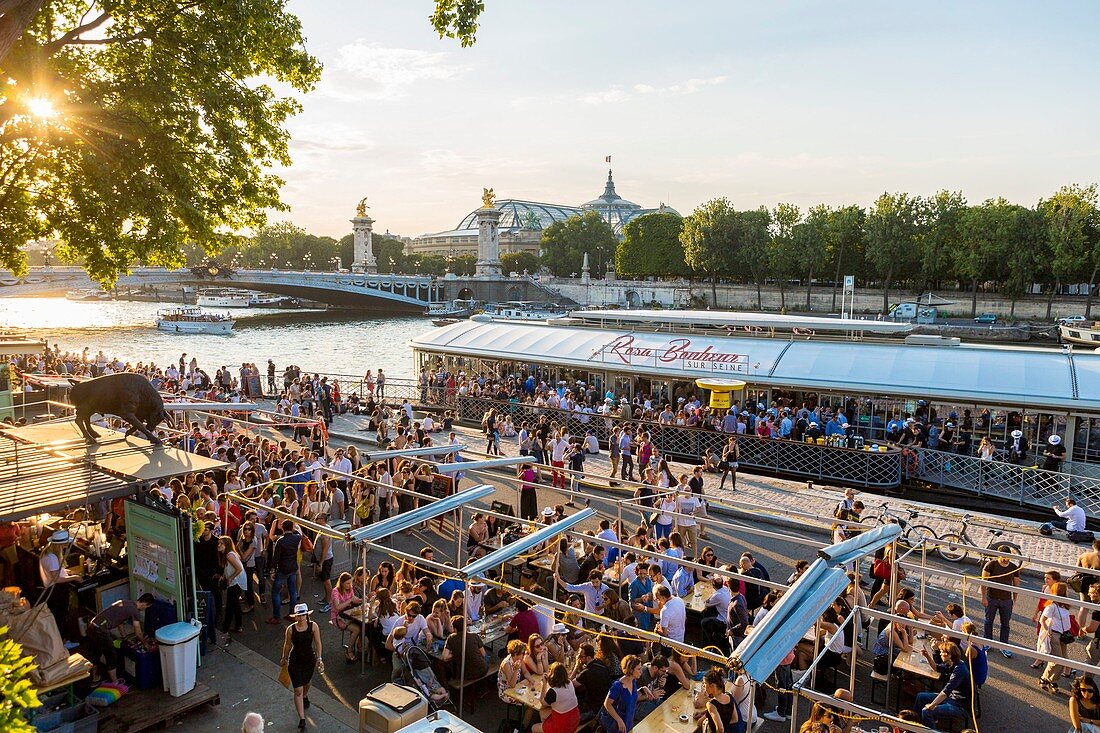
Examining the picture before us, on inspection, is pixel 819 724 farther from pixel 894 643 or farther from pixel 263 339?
pixel 263 339

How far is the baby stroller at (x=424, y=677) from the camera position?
942cm

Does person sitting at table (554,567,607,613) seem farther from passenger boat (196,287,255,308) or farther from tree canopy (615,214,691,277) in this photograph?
passenger boat (196,287,255,308)

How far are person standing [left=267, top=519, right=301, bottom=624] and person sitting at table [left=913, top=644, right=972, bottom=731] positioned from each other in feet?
31.3

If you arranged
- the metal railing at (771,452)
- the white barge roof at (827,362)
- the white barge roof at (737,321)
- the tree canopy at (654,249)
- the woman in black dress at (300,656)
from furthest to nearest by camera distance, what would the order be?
the tree canopy at (654,249) < the white barge roof at (737,321) < the white barge roof at (827,362) < the metal railing at (771,452) < the woman in black dress at (300,656)

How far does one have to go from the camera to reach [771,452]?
24359 mm

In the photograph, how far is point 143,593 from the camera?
1104cm

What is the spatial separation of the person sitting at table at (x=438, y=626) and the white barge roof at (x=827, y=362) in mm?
19624

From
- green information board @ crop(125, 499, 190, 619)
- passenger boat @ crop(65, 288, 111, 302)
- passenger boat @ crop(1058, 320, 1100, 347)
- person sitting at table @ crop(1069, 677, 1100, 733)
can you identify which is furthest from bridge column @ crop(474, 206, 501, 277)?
person sitting at table @ crop(1069, 677, 1100, 733)

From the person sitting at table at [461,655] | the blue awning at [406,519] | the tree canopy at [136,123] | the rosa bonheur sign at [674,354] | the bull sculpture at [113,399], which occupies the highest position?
the tree canopy at [136,123]

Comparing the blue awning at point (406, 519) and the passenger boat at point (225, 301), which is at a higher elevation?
the blue awning at point (406, 519)

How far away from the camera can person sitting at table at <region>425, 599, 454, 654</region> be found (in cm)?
1030

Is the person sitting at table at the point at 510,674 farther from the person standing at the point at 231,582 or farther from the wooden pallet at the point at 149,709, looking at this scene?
the person standing at the point at 231,582

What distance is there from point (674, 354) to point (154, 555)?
22.7 meters

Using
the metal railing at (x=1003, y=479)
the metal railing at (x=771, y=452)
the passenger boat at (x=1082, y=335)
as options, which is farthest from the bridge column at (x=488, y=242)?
the metal railing at (x=1003, y=479)
